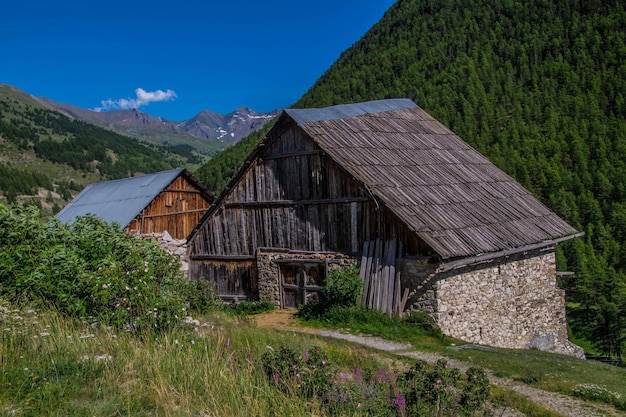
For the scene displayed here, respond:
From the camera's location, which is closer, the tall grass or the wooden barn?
the tall grass

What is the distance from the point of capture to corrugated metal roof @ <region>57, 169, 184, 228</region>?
2839 centimetres

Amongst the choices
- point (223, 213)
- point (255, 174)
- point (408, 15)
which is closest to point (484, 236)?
point (255, 174)

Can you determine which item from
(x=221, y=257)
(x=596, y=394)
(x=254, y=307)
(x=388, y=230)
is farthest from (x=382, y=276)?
(x=221, y=257)

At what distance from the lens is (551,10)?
9350 centimetres

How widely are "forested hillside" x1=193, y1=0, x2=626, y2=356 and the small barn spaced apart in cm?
2219

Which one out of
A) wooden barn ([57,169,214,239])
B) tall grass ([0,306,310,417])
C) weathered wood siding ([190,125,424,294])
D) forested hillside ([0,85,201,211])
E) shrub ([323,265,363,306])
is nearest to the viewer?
tall grass ([0,306,310,417])

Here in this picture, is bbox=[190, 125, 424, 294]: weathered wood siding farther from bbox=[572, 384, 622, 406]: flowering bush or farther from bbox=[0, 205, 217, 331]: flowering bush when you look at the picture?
bbox=[0, 205, 217, 331]: flowering bush

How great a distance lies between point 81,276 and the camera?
7.12 metres

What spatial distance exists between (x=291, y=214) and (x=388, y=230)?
12.7 ft

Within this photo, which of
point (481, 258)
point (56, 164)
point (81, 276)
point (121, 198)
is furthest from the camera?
point (56, 164)

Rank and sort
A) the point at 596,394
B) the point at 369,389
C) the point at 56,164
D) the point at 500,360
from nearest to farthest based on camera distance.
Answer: the point at 369,389 < the point at 596,394 < the point at 500,360 < the point at 56,164

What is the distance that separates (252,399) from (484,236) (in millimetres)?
11059

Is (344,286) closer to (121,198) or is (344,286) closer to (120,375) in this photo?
(120,375)

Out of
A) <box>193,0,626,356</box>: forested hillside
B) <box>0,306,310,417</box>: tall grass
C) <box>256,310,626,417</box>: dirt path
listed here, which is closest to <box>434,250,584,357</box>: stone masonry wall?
<box>256,310,626,417</box>: dirt path
